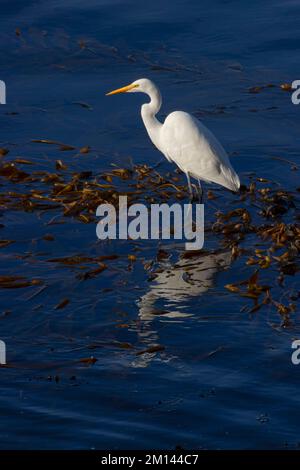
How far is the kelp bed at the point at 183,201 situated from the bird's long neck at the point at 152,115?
0.30 m

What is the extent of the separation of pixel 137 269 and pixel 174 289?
0.45 meters

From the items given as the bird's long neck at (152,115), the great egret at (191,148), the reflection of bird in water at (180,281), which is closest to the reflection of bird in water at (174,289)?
the reflection of bird in water at (180,281)

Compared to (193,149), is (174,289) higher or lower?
lower

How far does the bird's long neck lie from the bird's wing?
148mm

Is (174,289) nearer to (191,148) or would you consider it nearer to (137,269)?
(137,269)

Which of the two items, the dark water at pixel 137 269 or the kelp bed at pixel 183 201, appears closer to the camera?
the dark water at pixel 137 269

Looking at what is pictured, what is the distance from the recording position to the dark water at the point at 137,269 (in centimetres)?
588

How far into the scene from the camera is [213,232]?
8688 mm

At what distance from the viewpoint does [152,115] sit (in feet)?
33.0

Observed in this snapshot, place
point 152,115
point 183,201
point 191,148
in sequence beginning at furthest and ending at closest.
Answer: point 152,115, point 191,148, point 183,201

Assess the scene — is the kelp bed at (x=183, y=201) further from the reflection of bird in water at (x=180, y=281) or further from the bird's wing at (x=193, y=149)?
the bird's wing at (x=193, y=149)

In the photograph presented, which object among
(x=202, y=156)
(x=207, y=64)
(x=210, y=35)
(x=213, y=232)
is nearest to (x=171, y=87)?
(x=207, y=64)

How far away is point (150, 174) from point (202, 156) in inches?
20.6

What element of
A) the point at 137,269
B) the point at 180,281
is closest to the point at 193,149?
the point at 137,269
